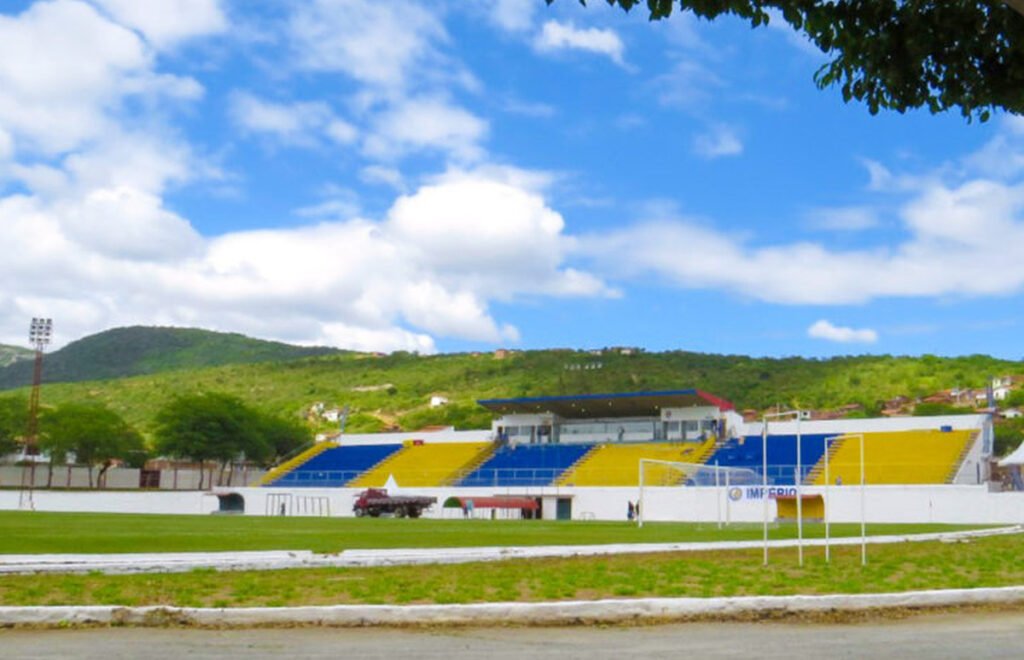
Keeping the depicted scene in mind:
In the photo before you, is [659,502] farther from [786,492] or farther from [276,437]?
[276,437]

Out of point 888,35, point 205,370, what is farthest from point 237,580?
point 205,370

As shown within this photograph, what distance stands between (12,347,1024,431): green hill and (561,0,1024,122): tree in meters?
93.9

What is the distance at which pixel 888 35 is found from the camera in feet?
26.3

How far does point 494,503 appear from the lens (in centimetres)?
5494

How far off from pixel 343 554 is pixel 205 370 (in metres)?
150

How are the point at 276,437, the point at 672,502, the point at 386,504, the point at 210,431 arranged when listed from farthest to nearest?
the point at 276,437 < the point at 210,431 < the point at 386,504 < the point at 672,502

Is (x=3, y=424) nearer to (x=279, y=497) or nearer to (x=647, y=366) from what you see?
(x=279, y=497)

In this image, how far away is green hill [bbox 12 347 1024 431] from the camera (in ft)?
369

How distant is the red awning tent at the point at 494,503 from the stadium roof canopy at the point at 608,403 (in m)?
12.6

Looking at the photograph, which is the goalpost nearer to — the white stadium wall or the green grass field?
the white stadium wall

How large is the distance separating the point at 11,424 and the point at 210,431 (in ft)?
52.6

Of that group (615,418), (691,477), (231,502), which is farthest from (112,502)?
(691,477)

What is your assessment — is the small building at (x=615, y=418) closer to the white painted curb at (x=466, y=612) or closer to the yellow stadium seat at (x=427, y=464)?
the yellow stadium seat at (x=427, y=464)

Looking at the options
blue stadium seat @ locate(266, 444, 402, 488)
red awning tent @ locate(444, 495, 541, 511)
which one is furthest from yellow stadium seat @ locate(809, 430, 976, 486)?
blue stadium seat @ locate(266, 444, 402, 488)
